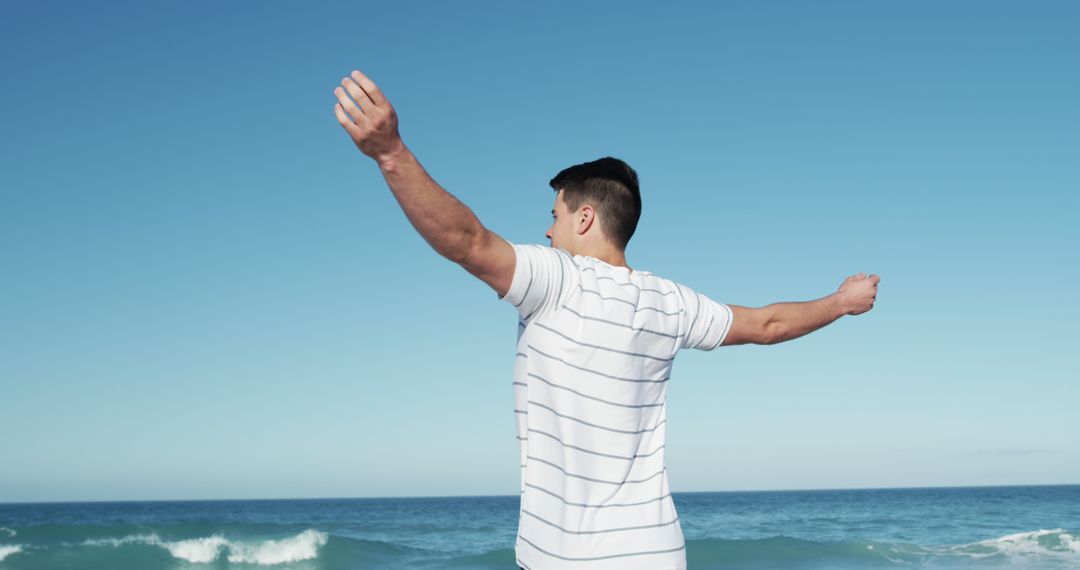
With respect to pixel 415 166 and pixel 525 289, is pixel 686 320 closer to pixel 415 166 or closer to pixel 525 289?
pixel 525 289

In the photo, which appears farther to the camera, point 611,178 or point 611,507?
point 611,178

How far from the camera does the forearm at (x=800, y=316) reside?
7.53 ft

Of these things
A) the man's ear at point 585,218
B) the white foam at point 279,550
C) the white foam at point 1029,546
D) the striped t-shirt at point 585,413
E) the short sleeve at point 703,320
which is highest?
the man's ear at point 585,218

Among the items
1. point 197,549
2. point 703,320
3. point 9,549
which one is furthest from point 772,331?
point 9,549

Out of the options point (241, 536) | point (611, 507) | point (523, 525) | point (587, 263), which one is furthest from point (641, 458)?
point (241, 536)

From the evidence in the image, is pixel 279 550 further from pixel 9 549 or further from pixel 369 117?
pixel 369 117

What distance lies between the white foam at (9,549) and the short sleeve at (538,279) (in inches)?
767

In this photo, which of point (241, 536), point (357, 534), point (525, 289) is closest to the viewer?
point (525, 289)

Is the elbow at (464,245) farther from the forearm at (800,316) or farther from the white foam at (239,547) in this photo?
the white foam at (239,547)

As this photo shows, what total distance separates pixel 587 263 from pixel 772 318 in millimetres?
677

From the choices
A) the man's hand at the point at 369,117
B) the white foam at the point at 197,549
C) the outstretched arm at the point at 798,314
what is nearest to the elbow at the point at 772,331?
the outstretched arm at the point at 798,314

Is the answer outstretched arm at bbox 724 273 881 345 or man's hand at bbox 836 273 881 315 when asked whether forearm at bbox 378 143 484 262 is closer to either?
outstretched arm at bbox 724 273 881 345

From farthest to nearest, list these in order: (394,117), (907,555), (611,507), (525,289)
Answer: (907,555)
(611,507)
(525,289)
(394,117)

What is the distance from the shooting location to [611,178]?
6.55ft
